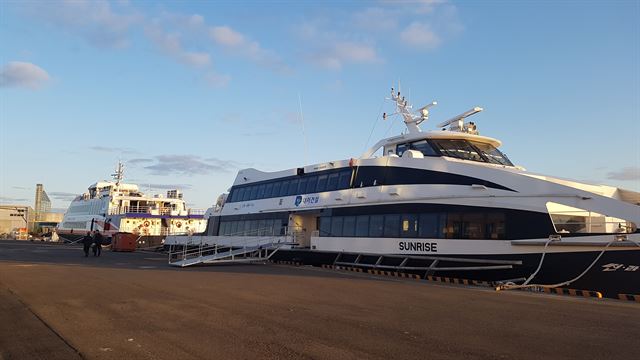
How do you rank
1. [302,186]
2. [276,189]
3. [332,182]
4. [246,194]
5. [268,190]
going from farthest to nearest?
[246,194]
[268,190]
[276,189]
[302,186]
[332,182]

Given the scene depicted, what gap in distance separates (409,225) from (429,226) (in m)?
0.85

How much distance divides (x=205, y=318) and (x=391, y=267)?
978cm

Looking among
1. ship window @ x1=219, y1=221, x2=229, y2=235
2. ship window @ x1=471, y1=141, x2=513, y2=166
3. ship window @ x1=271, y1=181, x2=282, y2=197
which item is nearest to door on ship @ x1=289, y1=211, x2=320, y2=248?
ship window @ x1=271, y1=181, x2=282, y2=197

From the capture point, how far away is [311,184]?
71.7 feet

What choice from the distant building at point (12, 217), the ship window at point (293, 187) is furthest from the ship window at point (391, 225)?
the distant building at point (12, 217)

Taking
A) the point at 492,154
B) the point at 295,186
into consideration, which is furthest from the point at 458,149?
the point at 295,186

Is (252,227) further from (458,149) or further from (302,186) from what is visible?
(458,149)

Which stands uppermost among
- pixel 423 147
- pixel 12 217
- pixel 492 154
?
pixel 423 147

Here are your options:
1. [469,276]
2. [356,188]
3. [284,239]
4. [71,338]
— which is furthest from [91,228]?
[71,338]

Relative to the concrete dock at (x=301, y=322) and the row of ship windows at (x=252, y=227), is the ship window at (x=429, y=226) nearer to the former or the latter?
the concrete dock at (x=301, y=322)

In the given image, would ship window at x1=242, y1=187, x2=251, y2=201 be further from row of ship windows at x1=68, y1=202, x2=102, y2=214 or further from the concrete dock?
row of ship windows at x1=68, y1=202, x2=102, y2=214

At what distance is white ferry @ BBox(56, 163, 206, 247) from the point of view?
151ft

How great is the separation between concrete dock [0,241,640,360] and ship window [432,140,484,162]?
220 inches

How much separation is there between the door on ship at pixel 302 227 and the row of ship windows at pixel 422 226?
89.8 inches
